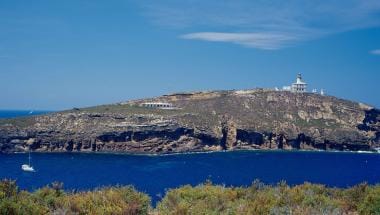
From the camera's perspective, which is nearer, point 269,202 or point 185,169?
point 269,202

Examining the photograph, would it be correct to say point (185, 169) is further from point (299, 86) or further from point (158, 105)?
point (299, 86)

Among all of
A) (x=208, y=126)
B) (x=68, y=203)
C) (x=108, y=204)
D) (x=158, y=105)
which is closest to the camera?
(x=108, y=204)

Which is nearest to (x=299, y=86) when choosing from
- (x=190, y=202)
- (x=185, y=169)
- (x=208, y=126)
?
(x=208, y=126)

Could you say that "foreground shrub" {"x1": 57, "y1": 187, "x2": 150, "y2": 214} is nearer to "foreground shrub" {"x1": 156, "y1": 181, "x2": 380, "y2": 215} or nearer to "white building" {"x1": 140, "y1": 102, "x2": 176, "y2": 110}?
"foreground shrub" {"x1": 156, "y1": 181, "x2": 380, "y2": 215}

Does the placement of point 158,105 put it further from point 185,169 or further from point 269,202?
point 269,202

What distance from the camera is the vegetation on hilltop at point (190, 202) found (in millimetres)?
19594

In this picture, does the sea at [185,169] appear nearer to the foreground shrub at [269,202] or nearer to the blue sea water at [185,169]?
the blue sea water at [185,169]

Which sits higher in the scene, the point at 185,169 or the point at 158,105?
the point at 158,105

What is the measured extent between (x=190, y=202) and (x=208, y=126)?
340 feet

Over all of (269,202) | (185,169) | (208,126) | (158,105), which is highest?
(158,105)

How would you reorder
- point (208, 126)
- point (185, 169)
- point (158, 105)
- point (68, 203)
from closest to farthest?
point (68, 203) < point (185, 169) < point (208, 126) < point (158, 105)

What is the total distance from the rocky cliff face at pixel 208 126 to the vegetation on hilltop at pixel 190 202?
309 feet

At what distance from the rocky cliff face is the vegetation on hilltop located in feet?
309

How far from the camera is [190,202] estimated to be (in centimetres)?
2448
